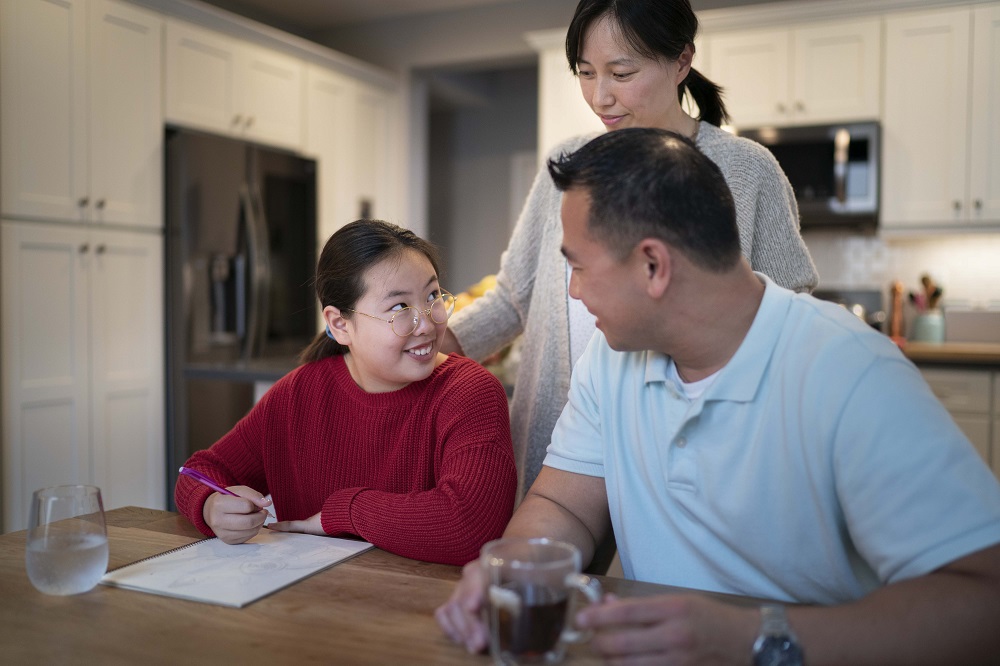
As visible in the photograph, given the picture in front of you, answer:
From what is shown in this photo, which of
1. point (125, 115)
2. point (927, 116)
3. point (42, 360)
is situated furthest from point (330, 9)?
point (927, 116)

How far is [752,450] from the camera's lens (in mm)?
1071

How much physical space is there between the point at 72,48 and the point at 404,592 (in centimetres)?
312

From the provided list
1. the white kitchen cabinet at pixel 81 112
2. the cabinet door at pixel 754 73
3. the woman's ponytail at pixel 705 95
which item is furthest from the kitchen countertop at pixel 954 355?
the white kitchen cabinet at pixel 81 112

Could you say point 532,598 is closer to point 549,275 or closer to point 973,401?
point 549,275

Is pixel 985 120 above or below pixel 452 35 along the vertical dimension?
below

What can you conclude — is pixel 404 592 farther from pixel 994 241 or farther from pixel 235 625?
pixel 994 241

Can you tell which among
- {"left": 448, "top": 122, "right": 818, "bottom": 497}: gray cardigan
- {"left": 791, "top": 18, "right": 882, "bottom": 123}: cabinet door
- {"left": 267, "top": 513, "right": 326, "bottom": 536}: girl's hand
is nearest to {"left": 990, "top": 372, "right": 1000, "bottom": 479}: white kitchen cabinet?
{"left": 791, "top": 18, "right": 882, "bottom": 123}: cabinet door

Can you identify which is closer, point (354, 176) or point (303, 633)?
point (303, 633)

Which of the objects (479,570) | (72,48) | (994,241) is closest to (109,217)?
(72,48)

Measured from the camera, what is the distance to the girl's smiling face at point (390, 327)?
4.95 ft

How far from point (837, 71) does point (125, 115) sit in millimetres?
3219

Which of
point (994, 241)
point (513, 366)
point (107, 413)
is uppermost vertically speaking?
point (994, 241)

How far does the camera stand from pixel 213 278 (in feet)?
12.6

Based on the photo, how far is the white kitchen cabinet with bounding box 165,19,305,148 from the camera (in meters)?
3.83
